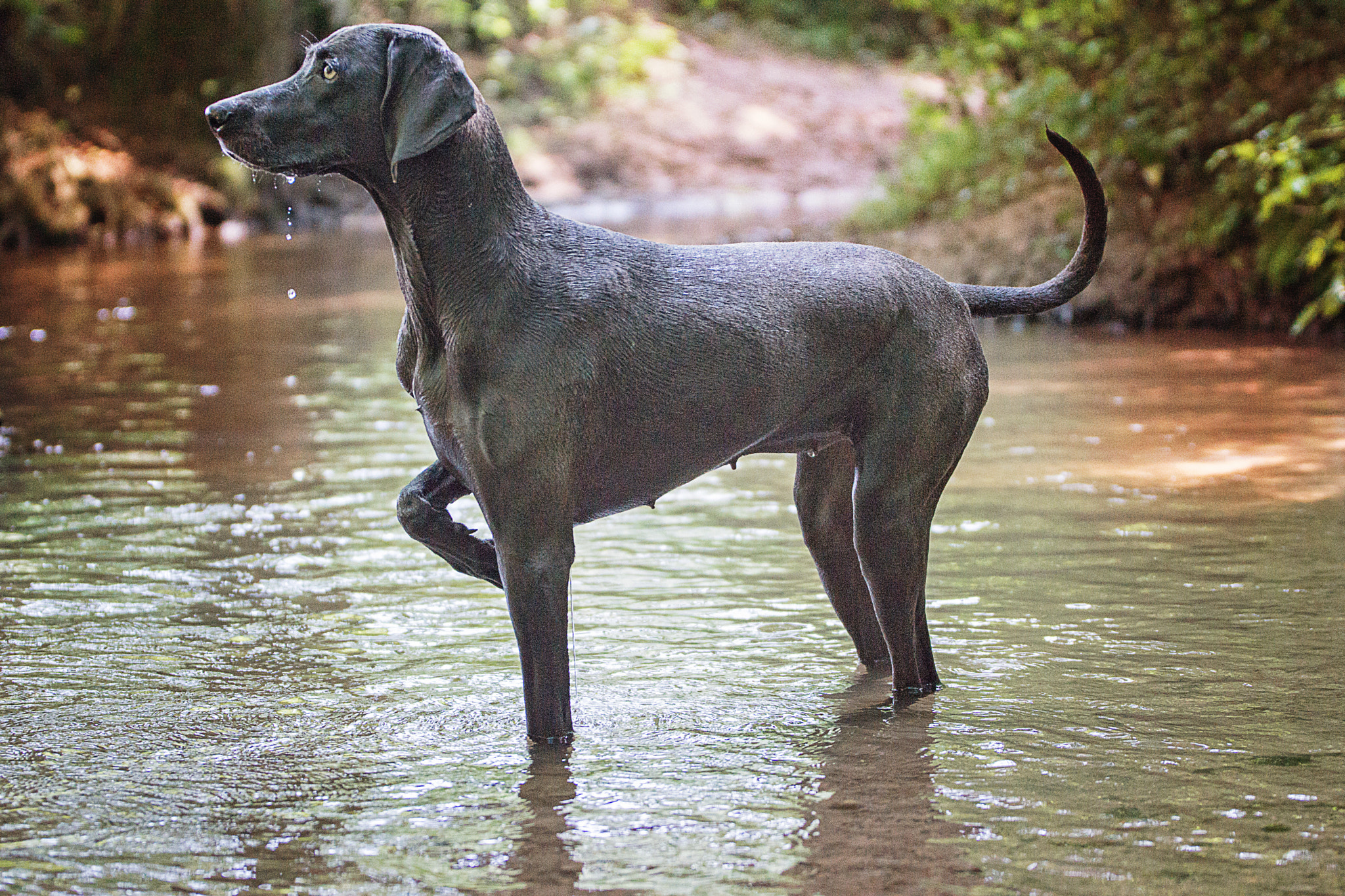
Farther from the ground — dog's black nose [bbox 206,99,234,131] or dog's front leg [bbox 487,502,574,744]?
dog's black nose [bbox 206,99,234,131]

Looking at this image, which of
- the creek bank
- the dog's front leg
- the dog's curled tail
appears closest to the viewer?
the dog's front leg

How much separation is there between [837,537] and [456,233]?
6.02 ft

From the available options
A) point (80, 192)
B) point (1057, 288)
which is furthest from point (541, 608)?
point (80, 192)

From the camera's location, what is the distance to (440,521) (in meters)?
4.83

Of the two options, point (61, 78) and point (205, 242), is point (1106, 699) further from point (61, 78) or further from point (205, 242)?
point (61, 78)

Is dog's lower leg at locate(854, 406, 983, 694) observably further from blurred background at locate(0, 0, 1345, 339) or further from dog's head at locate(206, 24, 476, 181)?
blurred background at locate(0, 0, 1345, 339)

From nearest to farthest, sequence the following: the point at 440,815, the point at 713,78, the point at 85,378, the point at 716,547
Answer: the point at 440,815
the point at 716,547
the point at 85,378
the point at 713,78

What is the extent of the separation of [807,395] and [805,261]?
0.43m

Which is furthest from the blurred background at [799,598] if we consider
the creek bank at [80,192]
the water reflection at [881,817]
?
the creek bank at [80,192]

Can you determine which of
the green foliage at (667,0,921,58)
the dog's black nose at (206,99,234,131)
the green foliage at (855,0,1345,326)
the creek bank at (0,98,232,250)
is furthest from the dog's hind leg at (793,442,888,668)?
the green foliage at (667,0,921,58)

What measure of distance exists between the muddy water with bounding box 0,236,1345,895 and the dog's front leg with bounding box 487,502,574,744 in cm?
29

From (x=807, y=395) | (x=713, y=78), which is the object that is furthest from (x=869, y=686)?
(x=713, y=78)

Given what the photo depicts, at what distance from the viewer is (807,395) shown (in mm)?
4914

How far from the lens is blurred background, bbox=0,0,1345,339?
598 inches
